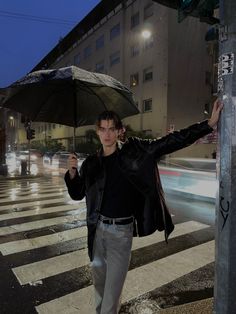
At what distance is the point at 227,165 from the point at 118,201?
96 centimetres

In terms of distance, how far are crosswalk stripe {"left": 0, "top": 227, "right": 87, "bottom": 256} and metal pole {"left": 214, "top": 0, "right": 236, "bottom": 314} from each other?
4234 millimetres

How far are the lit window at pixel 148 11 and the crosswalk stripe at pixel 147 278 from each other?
85.6ft

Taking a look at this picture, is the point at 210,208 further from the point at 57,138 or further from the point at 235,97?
the point at 57,138

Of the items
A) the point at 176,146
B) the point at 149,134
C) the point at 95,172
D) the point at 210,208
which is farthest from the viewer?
the point at 149,134

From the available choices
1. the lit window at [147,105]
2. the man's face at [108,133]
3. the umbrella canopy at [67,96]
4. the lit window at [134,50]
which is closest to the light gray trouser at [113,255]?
the man's face at [108,133]

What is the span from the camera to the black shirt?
2.73 meters

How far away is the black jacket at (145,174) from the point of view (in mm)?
2590

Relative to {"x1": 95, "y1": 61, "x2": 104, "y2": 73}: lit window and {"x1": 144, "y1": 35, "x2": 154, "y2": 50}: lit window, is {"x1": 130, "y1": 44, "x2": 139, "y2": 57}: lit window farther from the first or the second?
{"x1": 95, "y1": 61, "x2": 104, "y2": 73}: lit window

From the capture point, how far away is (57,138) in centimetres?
5003

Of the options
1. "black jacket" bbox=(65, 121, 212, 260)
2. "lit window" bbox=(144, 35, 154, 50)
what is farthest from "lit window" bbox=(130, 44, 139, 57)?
"black jacket" bbox=(65, 121, 212, 260)

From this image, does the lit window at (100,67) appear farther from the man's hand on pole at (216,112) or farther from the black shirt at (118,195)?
the man's hand on pole at (216,112)

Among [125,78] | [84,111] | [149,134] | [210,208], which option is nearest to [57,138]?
[125,78]

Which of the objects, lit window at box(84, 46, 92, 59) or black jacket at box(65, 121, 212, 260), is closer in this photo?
black jacket at box(65, 121, 212, 260)

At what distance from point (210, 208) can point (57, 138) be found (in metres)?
42.9
